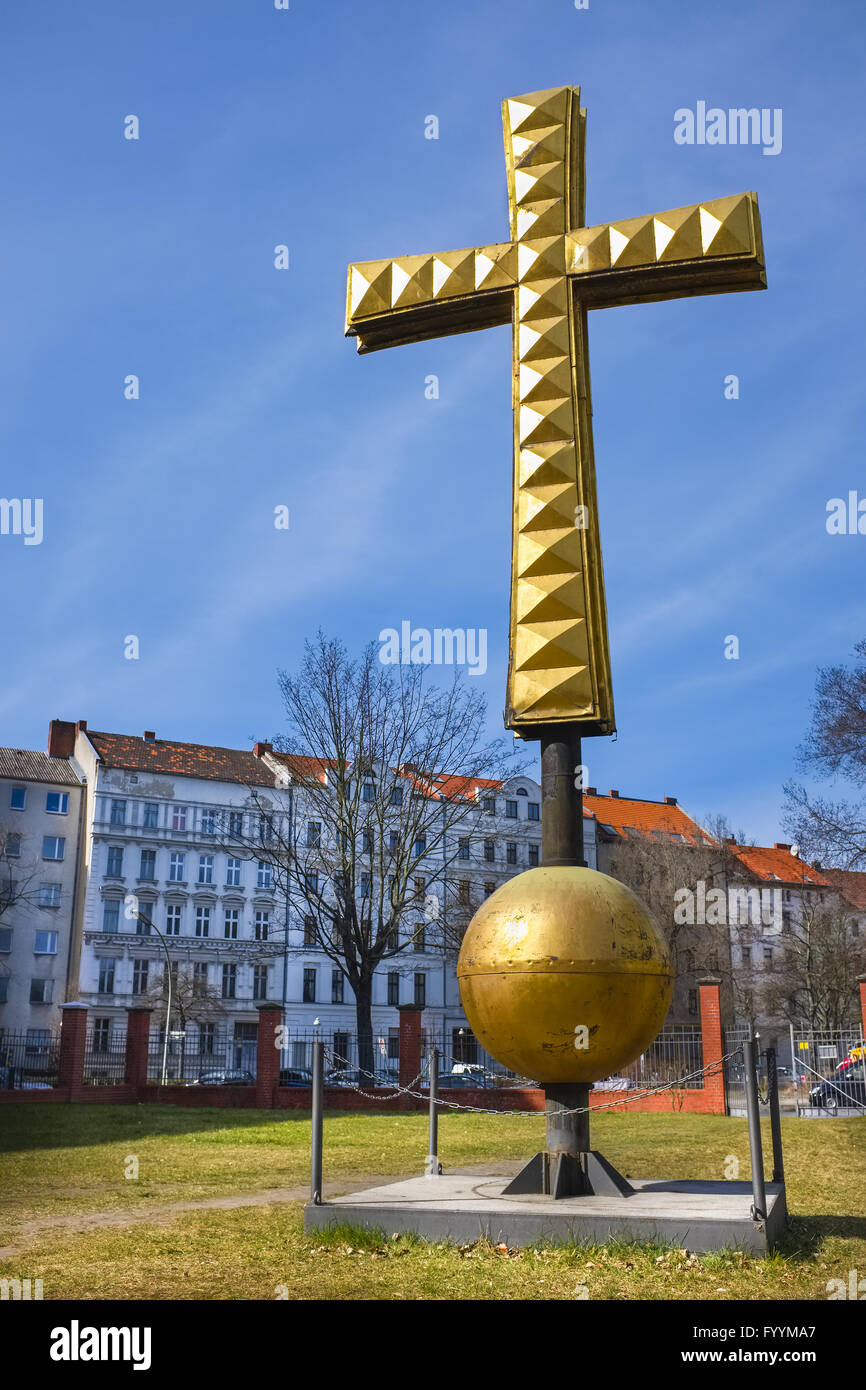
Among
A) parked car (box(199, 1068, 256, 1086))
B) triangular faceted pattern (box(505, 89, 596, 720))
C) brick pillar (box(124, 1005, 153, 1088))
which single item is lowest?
parked car (box(199, 1068, 256, 1086))

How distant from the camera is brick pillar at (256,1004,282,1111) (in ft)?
84.6

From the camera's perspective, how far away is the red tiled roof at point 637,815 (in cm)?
6362

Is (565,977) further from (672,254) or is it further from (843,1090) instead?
(843,1090)

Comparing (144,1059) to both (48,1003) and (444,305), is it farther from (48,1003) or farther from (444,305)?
A: (48,1003)

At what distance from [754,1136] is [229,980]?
4845 cm

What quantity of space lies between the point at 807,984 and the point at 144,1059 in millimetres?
31677

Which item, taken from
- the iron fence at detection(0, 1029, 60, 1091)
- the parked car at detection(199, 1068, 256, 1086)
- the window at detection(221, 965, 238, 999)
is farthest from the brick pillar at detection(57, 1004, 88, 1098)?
the window at detection(221, 965, 238, 999)

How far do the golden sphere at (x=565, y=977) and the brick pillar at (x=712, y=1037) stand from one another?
61.5ft

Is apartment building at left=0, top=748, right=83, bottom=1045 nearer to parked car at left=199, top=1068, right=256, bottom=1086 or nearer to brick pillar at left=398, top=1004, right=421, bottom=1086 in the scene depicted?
parked car at left=199, top=1068, right=256, bottom=1086

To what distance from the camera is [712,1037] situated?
2567 cm

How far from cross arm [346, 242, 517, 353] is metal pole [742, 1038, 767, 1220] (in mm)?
5763

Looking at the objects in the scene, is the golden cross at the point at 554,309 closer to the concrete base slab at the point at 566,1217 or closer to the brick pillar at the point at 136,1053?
the concrete base slab at the point at 566,1217

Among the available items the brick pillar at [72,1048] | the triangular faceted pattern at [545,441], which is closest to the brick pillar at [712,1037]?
the brick pillar at [72,1048]
